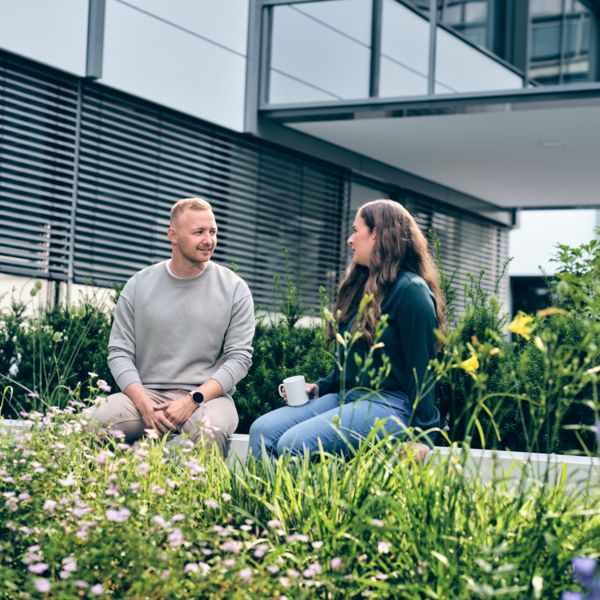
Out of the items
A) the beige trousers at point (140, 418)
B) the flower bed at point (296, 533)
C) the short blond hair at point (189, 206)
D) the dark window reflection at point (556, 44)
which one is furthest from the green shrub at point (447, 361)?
the dark window reflection at point (556, 44)

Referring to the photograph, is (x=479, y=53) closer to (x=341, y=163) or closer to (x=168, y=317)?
(x=341, y=163)

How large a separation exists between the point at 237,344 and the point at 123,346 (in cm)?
48

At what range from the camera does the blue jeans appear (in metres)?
3.51

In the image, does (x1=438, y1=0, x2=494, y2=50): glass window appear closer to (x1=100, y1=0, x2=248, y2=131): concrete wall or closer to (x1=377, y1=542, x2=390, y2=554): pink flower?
(x1=100, y1=0, x2=248, y2=131): concrete wall

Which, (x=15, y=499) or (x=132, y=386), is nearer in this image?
(x=15, y=499)

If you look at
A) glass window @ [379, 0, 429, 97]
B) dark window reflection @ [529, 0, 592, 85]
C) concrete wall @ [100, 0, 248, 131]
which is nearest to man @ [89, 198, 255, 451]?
concrete wall @ [100, 0, 248, 131]

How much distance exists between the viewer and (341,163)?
11.4 m

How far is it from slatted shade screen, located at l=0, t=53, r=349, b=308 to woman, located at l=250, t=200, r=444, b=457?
99.7 inches

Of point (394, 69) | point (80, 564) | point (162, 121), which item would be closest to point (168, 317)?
point (80, 564)

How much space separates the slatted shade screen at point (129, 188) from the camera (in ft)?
24.8

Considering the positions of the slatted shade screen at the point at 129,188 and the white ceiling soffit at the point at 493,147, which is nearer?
the slatted shade screen at the point at 129,188

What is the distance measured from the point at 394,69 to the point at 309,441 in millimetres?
7141

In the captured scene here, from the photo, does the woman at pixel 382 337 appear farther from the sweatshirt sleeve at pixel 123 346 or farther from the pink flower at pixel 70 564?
the pink flower at pixel 70 564

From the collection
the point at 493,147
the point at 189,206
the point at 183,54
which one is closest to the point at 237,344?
the point at 189,206
